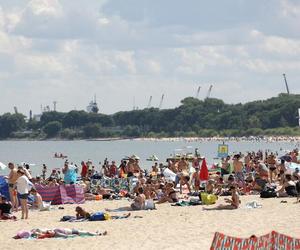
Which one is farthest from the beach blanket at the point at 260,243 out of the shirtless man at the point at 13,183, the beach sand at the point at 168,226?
the shirtless man at the point at 13,183

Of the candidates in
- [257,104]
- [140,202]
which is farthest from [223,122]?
[140,202]

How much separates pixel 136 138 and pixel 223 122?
17337 millimetres

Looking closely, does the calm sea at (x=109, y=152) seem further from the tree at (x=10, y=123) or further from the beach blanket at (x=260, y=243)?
the beach blanket at (x=260, y=243)

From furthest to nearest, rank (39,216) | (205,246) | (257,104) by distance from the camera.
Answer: (257,104), (39,216), (205,246)

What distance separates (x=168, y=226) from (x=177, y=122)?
151628 millimetres

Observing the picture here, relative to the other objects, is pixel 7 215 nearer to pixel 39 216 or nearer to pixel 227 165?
pixel 39 216

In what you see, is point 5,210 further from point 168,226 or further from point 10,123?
point 10,123

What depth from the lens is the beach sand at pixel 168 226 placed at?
14906 mm

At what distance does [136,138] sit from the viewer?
171000 mm

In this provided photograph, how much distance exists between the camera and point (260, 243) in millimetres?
11258

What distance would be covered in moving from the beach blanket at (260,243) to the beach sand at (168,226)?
2.91 metres

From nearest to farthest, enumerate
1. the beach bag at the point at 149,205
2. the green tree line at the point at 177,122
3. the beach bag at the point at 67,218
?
the beach bag at the point at 67,218 → the beach bag at the point at 149,205 → the green tree line at the point at 177,122

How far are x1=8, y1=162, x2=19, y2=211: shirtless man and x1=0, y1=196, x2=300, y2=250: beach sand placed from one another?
64 cm

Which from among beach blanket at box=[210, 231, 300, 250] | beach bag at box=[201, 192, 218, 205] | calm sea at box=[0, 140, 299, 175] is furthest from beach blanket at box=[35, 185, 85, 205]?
calm sea at box=[0, 140, 299, 175]
